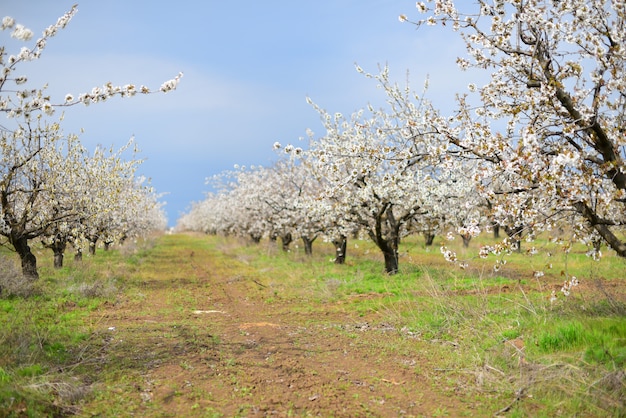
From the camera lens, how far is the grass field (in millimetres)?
6906

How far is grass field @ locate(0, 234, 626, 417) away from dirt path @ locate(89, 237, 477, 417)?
3 centimetres

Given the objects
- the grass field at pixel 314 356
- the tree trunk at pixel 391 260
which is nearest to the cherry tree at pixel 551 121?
the grass field at pixel 314 356

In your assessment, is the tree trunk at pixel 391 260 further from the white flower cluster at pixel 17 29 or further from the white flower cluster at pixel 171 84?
the white flower cluster at pixel 17 29

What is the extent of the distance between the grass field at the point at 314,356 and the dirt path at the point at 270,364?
32 millimetres

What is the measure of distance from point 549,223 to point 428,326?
372cm

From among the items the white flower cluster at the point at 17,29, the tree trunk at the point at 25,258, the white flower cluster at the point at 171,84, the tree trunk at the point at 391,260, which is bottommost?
the tree trunk at the point at 391,260

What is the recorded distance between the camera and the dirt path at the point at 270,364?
279 inches

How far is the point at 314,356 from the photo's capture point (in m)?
9.71

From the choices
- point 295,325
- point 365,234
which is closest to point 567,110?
point 295,325

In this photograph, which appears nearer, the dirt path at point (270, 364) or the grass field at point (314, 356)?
the grass field at point (314, 356)

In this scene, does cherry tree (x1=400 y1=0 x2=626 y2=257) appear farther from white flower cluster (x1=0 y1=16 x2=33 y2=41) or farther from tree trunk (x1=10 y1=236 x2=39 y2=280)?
tree trunk (x1=10 y1=236 x2=39 y2=280)

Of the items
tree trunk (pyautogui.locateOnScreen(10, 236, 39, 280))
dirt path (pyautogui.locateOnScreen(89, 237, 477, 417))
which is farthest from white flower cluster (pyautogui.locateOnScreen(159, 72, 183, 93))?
tree trunk (pyautogui.locateOnScreen(10, 236, 39, 280))

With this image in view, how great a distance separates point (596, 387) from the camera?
Result: 6.77 metres

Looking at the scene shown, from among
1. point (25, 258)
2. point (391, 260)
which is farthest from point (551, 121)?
point (25, 258)
